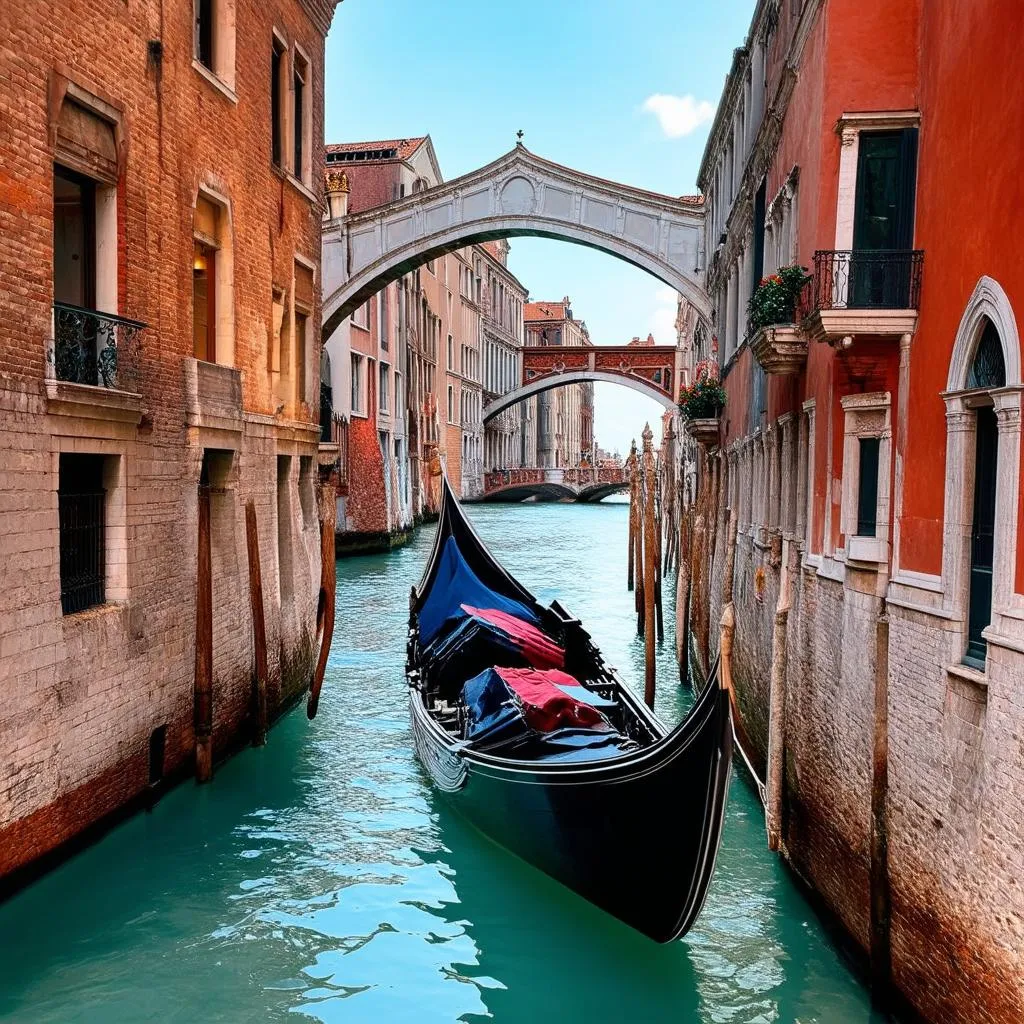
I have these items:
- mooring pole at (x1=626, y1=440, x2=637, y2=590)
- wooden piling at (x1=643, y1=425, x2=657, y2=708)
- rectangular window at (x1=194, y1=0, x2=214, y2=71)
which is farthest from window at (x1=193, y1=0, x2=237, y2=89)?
mooring pole at (x1=626, y1=440, x2=637, y2=590)

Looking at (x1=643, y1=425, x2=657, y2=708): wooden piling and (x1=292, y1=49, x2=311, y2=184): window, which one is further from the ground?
(x1=292, y1=49, x2=311, y2=184): window

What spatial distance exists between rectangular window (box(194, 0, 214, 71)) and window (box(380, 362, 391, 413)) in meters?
17.0

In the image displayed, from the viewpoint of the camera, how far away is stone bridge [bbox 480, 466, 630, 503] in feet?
138

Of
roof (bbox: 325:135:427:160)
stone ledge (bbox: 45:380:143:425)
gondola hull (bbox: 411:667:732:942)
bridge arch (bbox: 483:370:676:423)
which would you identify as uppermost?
roof (bbox: 325:135:427:160)

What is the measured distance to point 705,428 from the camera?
40.4 feet

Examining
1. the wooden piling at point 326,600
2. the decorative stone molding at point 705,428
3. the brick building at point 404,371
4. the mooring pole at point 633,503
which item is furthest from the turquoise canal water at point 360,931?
the brick building at point 404,371

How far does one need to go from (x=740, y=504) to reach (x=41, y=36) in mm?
6785

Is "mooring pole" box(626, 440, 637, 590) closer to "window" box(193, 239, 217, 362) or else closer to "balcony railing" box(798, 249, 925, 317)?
"window" box(193, 239, 217, 362)

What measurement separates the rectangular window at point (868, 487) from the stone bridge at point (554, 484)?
36.5m

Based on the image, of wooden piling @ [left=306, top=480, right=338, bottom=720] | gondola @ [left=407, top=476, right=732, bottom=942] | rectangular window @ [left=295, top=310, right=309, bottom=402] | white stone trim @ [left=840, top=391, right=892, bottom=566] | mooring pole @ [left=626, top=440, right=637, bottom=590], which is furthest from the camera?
mooring pole @ [left=626, top=440, right=637, bottom=590]

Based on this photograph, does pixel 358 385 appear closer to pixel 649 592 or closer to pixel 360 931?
pixel 649 592

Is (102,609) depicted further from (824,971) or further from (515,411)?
(515,411)

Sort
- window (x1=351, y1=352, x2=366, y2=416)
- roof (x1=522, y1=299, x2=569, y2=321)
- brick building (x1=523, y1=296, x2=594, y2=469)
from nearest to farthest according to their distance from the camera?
→ window (x1=351, y1=352, x2=366, y2=416)
brick building (x1=523, y1=296, x2=594, y2=469)
roof (x1=522, y1=299, x2=569, y2=321)

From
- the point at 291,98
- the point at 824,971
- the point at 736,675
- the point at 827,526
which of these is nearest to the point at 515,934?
the point at 824,971
